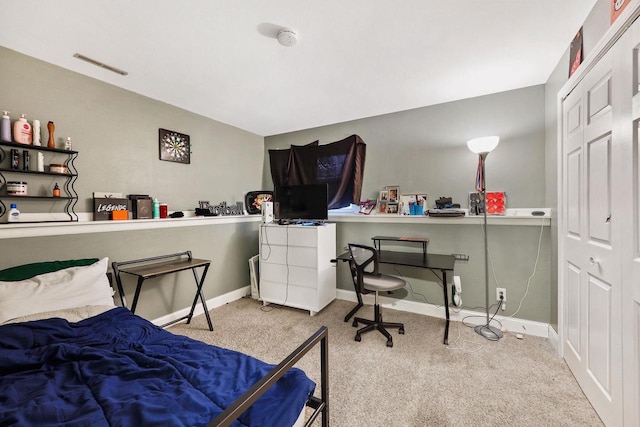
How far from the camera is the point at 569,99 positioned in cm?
190

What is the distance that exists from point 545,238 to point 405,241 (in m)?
1.28

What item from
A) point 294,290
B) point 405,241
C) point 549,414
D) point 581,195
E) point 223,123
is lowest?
point 549,414

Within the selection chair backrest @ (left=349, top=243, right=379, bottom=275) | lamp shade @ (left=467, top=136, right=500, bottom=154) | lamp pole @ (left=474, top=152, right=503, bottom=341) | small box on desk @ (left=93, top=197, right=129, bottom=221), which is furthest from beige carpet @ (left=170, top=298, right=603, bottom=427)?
lamp shade @ (left=467, top=136, right=500, bottom=154)

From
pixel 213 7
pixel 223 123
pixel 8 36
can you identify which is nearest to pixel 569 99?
pixel 213 7

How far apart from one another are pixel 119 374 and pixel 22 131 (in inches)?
79.0

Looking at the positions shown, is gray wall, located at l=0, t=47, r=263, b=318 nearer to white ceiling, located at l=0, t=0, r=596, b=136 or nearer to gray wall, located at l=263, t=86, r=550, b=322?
white ceiling, located at l=0, t=0, r=596, b=136

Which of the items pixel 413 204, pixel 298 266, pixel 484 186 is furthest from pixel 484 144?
pixel 298 266

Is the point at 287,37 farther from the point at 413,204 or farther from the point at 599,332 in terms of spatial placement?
the point at 599,332

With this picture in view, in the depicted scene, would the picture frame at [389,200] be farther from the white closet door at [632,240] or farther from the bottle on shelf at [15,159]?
the bottle on shelf at [15,159]

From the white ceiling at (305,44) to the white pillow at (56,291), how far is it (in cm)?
164

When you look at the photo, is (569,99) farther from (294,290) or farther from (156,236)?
(156,236)

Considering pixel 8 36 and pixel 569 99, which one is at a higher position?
pixel 8 36

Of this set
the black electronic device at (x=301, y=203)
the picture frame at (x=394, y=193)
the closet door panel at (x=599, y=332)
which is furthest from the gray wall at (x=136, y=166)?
the closet door panel at (x=599, y=332)

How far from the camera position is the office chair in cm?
234
